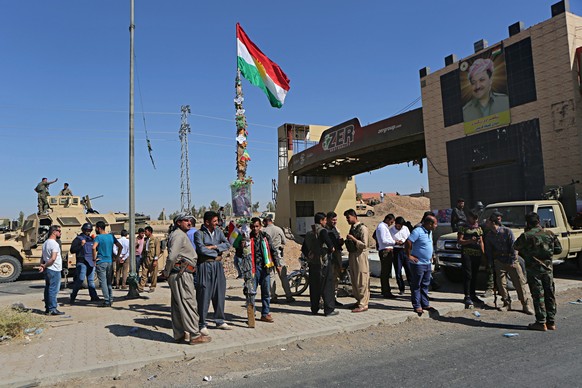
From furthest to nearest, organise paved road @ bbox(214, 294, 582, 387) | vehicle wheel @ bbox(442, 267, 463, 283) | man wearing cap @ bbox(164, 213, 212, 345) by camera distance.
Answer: vehicle wheel @ bbox(442, 267, 463, 283) < man wearing cap @ bbox(164, 213, 212, 345) < paved road @ bbox(214, 294, 582, 387)

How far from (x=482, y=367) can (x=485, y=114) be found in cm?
1302

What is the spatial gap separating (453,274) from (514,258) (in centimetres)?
299

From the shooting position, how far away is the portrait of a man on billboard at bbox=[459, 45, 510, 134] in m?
14.5

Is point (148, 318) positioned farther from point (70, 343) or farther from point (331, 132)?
point (331, 132)

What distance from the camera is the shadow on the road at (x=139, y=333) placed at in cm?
573

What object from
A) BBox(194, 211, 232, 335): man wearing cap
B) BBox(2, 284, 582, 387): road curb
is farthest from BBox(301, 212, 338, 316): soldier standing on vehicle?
BBox(194, 211, 232, 335): man wearing cap

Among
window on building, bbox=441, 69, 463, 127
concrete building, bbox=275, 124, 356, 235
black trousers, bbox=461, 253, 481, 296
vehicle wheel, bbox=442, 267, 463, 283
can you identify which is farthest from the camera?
concrete building, bbox=275, 124, 356, 235

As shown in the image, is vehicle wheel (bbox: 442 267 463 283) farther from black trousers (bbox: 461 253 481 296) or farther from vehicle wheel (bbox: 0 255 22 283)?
vehicle wheel (bbox: 0 255 22 283)

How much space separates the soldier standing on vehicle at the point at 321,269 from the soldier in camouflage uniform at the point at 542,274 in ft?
10.0

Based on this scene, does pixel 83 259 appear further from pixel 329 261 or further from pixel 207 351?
pixel 329 261

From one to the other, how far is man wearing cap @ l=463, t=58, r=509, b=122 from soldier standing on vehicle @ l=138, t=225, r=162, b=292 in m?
12.7

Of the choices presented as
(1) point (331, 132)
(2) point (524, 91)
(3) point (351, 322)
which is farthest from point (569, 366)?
(1) point (331, 132)

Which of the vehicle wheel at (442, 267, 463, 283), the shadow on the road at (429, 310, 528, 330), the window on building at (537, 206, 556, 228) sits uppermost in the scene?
the window on building at (537, 206, 556, 228)

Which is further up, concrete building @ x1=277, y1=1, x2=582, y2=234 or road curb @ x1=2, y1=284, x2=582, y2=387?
concrete building @ x1=277, y1=1, x2=582, y2=234
